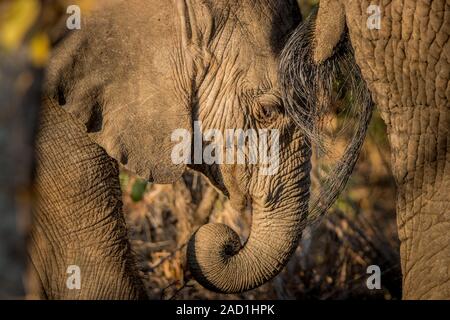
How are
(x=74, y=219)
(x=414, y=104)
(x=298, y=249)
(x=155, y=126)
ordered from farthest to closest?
(x=298, y=249) → (x=74, y=219) → (x=155, y=126) → (x=414, y=104)

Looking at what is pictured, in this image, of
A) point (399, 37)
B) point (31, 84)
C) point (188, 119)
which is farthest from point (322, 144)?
point (31, 84)

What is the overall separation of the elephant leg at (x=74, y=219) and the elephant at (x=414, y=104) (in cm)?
130

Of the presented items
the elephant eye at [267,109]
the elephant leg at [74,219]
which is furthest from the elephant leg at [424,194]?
the elephant leg at [74,219]

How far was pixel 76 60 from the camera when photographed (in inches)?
206

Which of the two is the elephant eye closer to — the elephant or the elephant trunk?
the elephant trunk

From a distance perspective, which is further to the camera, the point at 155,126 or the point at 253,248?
the point at 253,248

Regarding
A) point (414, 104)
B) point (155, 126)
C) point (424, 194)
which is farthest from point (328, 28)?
point (155, 126)

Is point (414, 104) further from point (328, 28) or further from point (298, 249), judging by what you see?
point (298, 249)

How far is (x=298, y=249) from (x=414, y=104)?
2.50m

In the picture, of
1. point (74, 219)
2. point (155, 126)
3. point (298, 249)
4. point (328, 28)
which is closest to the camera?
point (328, 28)

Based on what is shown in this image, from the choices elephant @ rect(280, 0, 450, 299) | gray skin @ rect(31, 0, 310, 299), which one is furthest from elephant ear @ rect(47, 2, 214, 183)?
elephant @ rect(280, 0, 450, 299)

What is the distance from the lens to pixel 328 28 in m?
4.90

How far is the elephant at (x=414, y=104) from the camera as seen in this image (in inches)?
176
